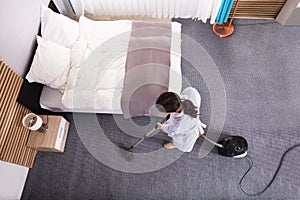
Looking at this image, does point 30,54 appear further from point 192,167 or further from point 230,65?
point 230,65

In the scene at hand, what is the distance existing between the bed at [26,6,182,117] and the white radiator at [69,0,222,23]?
0.47 metres

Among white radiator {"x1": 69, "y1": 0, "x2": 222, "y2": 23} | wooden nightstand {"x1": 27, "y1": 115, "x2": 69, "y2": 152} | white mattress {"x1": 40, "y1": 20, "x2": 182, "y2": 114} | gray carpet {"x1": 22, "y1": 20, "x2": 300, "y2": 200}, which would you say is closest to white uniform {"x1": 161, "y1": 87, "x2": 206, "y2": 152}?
white mattress {"x1": 40, "y1": 20, "x2": 182, "y2": 114}

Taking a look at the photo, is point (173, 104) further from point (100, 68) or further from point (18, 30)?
point (18, 30)

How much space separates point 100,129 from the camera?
2.36m

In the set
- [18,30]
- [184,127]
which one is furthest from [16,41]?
[184,127]

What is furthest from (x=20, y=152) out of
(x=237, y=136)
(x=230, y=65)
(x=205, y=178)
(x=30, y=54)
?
(x=230, y=65)

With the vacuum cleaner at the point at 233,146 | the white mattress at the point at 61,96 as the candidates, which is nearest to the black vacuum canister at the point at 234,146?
the vacuum cleaner at the point at 233,146

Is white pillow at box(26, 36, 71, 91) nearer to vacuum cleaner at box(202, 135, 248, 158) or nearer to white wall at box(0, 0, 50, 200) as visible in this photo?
white wall at box(0, 0, 50, 200)

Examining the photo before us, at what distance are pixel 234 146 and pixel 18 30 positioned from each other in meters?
1.99

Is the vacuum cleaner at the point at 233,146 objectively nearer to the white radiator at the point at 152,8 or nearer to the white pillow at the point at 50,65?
the white radiator at the point at 152,8

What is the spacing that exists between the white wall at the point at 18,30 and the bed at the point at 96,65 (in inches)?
3.1

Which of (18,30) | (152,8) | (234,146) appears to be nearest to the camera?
(18,30)

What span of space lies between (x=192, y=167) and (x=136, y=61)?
1.07 meters

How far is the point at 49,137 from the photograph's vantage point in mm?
2131
